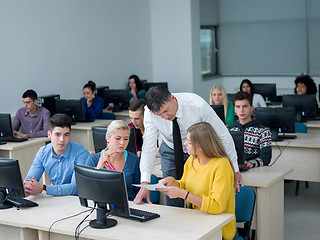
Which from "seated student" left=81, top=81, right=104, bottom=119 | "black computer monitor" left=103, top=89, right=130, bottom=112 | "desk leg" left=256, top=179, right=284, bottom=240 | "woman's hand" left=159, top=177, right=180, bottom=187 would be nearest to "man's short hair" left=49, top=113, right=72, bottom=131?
"woman's hand" left=159, top=177, right=180, bottom=187

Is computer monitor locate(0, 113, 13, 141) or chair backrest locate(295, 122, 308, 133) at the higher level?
computer monitor locate(0, 113, 13, 141)

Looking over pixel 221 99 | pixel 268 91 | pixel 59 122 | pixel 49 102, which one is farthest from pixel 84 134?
pixel 268 91

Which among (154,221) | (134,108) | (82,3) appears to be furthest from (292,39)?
(154,221)

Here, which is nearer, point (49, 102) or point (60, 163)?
point (60, 163)

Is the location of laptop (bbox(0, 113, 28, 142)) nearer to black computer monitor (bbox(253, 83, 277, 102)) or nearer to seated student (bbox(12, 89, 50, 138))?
seated student (bbox(12, 89, 50, 138))

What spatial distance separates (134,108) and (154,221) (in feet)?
6.00

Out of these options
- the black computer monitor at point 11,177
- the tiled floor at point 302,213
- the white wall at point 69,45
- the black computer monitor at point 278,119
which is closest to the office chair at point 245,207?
the tiled floor at point 302,213

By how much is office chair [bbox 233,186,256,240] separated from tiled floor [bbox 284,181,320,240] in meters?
1.35

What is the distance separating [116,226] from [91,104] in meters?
5.16

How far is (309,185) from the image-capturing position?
6.37 meters

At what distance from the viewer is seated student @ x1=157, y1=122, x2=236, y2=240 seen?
10.0 ft

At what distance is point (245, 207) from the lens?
3.51 metres

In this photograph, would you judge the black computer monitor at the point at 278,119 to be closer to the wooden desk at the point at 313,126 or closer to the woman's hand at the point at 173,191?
the wooden desk at the point at 313,126

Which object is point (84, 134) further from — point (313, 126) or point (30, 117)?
point (313, 126)
